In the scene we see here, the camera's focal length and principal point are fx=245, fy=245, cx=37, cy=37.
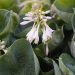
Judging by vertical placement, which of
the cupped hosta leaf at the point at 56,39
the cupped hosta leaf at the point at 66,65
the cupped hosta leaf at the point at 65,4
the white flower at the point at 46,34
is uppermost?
the cupped hosta leaf at the point at 65,4

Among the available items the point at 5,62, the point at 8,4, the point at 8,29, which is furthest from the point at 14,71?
the point at 8,4

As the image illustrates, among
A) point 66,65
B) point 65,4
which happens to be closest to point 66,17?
point 65,4

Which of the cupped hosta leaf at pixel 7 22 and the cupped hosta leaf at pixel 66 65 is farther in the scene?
the cupped hosta leaf at pixel 7 22

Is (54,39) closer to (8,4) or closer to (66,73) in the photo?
(66,73)

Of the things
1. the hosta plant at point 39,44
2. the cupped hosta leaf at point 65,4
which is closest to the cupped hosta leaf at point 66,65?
the hosta plant at point 39,44

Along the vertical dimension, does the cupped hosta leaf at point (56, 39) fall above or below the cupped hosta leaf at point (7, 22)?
below

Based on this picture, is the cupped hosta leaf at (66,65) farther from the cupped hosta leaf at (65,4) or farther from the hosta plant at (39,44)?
the cupped hosta leaf at (65,4)
